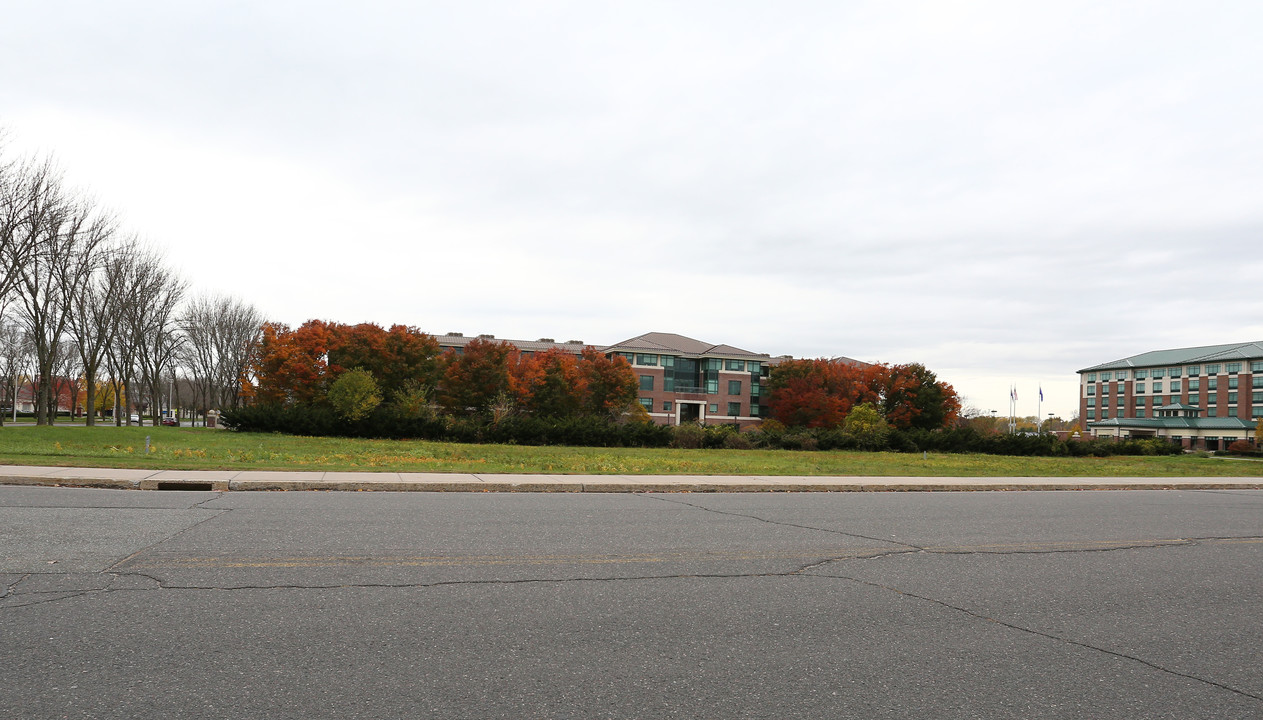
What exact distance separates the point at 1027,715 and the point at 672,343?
318 ft

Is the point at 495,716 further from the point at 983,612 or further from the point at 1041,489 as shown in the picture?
the point at 1041,489

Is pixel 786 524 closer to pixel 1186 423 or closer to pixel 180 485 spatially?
pixel 180 485

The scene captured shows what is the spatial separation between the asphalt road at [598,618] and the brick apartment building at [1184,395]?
126 m

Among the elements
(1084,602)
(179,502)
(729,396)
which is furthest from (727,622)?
(729,396)

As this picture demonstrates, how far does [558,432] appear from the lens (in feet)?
139

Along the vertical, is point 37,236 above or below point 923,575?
above

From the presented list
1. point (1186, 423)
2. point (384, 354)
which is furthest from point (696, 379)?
point (1186, 423)

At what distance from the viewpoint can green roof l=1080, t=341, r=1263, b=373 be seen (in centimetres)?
12250

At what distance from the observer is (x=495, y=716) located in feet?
13.4

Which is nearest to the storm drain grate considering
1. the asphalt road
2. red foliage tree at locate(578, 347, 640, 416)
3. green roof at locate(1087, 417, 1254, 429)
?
the asphalt road

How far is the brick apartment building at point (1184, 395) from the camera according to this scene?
121 meters

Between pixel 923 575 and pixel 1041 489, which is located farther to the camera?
pixel 1041 489

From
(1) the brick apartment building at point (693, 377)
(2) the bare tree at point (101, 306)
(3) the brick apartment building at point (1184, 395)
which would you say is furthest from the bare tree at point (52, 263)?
(3) the brick apartment building at point (1184, 395)

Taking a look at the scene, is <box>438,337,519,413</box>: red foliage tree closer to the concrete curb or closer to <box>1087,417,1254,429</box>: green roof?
the concrete curb
